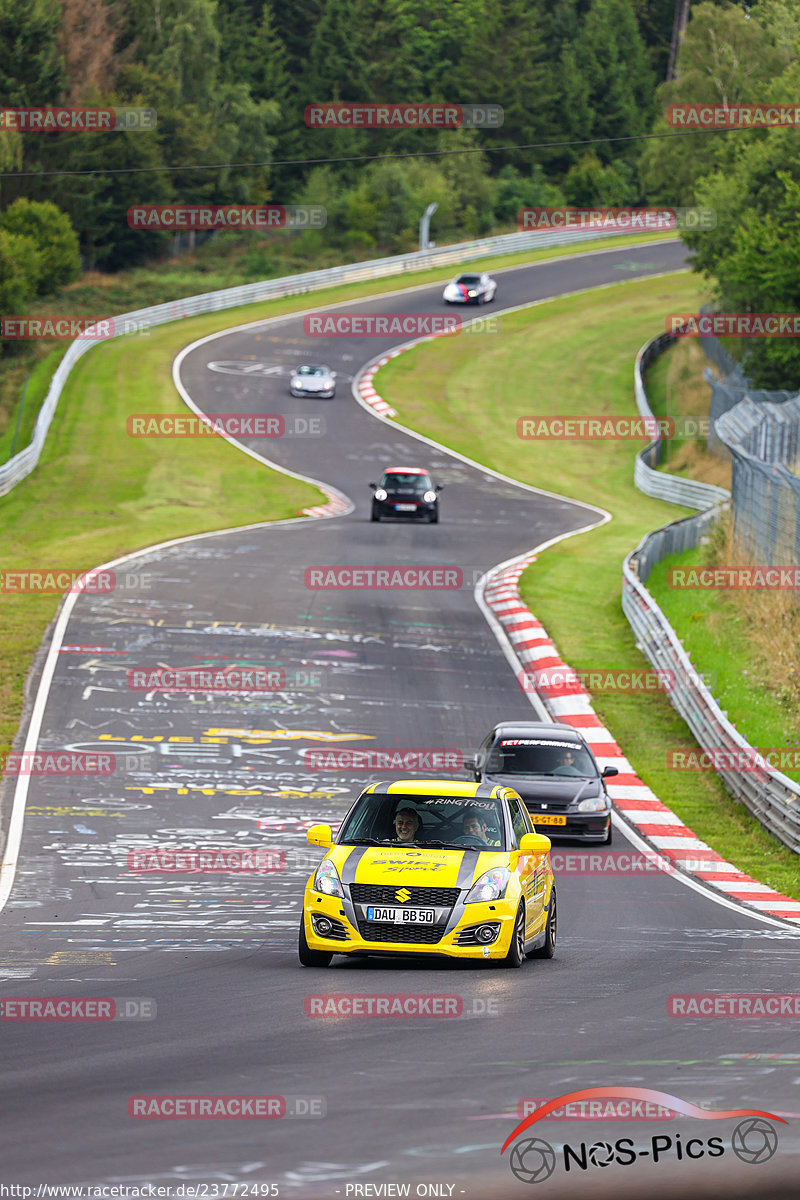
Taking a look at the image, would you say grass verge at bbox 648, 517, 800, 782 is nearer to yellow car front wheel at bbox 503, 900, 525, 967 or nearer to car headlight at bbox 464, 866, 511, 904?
yellow car front wheel at bbox 503, 900, 525, 967

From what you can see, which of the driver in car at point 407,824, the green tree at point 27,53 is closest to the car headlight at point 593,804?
the driver in car at point 407,824

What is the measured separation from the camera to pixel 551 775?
19.6 metres

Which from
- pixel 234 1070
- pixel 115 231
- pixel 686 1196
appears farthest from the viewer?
pixel 115 231

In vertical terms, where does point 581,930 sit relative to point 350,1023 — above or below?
below

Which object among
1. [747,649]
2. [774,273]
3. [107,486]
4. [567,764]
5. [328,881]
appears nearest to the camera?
[328,881]

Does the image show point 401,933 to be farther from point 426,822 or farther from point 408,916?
point 426,822

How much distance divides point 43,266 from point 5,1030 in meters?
Answer: 69.2

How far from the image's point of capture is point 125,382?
63.2 meters

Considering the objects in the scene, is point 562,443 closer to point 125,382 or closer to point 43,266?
point 125,382

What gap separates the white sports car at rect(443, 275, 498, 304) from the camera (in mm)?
78688

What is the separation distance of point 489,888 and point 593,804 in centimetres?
770

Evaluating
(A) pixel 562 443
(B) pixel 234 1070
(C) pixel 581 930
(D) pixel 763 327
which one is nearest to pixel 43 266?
(A) pixel 562 443

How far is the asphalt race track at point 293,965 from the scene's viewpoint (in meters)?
6.88

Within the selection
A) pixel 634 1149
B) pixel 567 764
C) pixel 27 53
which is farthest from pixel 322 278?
pixel 634 1149
